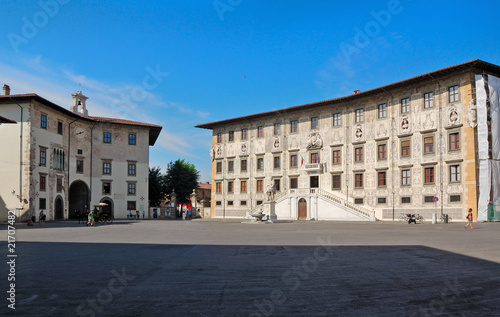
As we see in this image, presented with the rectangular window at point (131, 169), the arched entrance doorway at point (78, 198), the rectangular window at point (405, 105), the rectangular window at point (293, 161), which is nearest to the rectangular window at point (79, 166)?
the arched entrance doorway at point (78, 198)

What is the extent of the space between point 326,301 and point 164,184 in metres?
61.4

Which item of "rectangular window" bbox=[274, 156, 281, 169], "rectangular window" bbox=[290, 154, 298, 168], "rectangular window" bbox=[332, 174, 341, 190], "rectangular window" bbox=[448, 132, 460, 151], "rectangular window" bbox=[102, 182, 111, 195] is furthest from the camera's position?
"rectangular window" bbox=[102, 182, 111, 195]

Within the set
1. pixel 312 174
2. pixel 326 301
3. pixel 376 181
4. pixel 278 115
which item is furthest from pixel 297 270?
pixel 278 115

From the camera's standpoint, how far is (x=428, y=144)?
36406 mm

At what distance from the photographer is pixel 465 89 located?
33656mm

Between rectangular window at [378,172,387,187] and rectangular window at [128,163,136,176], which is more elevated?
rectangular window at [128,163,136,176]

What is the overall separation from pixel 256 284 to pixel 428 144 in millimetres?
32882

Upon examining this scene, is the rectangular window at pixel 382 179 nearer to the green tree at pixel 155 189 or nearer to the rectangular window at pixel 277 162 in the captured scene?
the rectangular window at pixel 277 162

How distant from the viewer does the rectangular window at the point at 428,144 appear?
119 ft

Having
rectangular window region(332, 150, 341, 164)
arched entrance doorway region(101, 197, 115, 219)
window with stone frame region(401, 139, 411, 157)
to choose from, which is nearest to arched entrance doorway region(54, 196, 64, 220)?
arched entrance doorway region(101, 197, 115, 219)

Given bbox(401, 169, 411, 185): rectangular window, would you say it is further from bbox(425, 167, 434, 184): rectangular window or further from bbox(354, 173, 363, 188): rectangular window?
bbox(354, 173, 363, 188): rectangular window

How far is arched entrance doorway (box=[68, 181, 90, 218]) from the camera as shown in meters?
50.3

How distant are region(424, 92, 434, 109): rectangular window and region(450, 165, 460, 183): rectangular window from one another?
5396 mm

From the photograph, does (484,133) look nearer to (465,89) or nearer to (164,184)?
(465,89)
